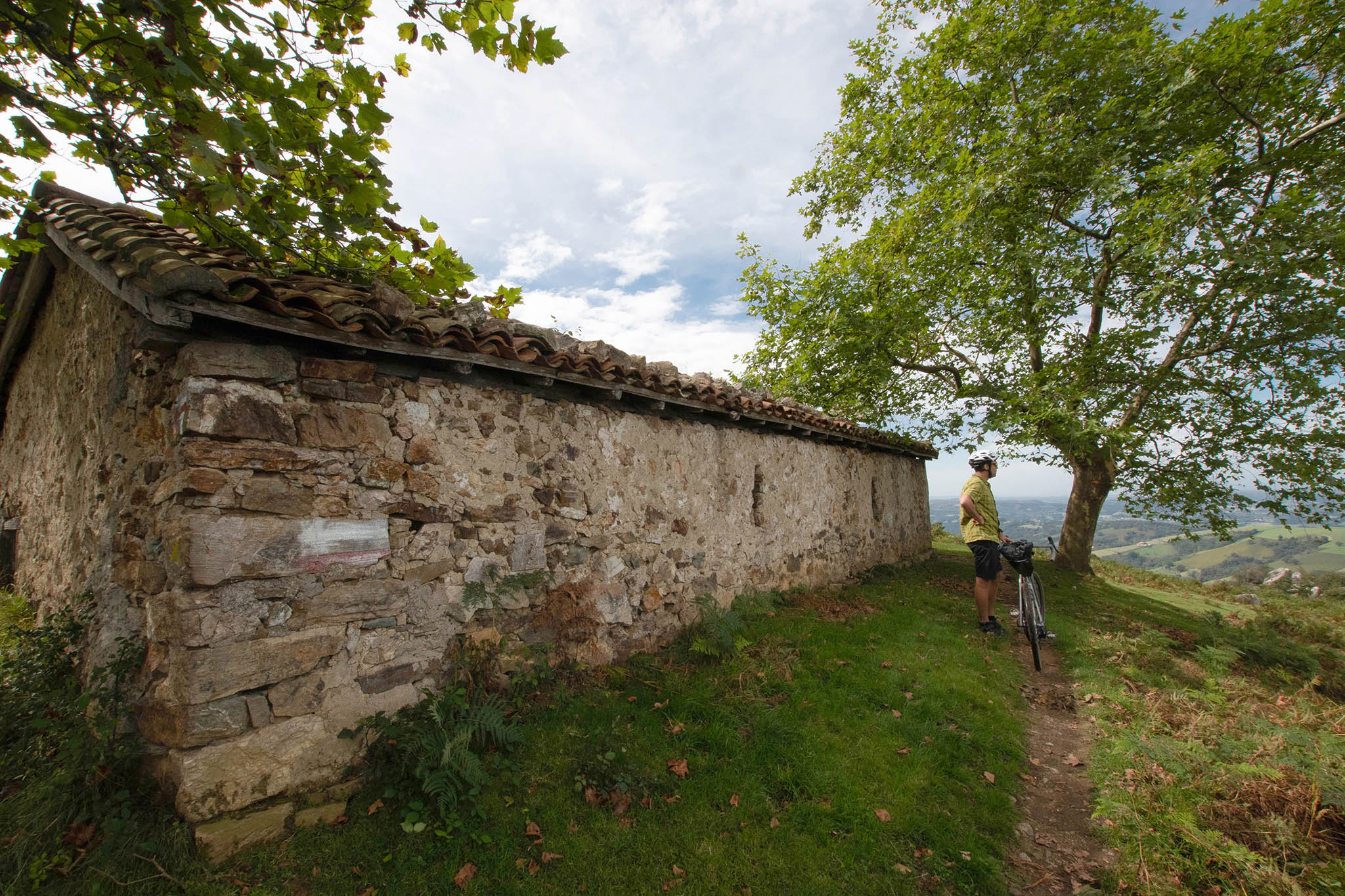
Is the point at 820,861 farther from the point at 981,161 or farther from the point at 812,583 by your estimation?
the point at 981,161

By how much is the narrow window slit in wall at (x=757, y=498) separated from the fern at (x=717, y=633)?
1543 mm

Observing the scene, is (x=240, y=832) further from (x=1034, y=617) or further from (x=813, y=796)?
(x=1034, y=617)

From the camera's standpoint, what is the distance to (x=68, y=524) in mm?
4074

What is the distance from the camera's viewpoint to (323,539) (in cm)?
315

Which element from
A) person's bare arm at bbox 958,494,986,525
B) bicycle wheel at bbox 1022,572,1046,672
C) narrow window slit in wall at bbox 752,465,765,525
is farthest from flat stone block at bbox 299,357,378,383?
bicycle wheel at bbox 1022,572,1046,672

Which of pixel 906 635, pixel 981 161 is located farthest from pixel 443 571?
pixel 981 161

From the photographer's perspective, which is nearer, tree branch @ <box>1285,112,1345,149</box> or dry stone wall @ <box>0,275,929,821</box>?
dry stone wall @ <box>0,275,929,821</box>

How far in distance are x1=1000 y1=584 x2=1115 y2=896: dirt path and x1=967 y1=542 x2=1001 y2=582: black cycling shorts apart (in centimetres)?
155

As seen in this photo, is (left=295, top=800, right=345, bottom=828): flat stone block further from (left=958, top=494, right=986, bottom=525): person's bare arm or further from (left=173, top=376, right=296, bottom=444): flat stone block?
(left=958, top=494, right=986, bottom=525): person's bare arm

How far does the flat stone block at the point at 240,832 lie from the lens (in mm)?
2543

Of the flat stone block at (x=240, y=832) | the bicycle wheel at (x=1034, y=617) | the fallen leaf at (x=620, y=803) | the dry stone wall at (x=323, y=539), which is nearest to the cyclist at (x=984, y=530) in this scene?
the bicycle wheel at (x=1034, y=617)

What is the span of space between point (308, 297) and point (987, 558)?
7.66 meters

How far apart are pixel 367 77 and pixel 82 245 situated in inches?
82.5

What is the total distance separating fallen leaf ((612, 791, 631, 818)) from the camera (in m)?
3.15
